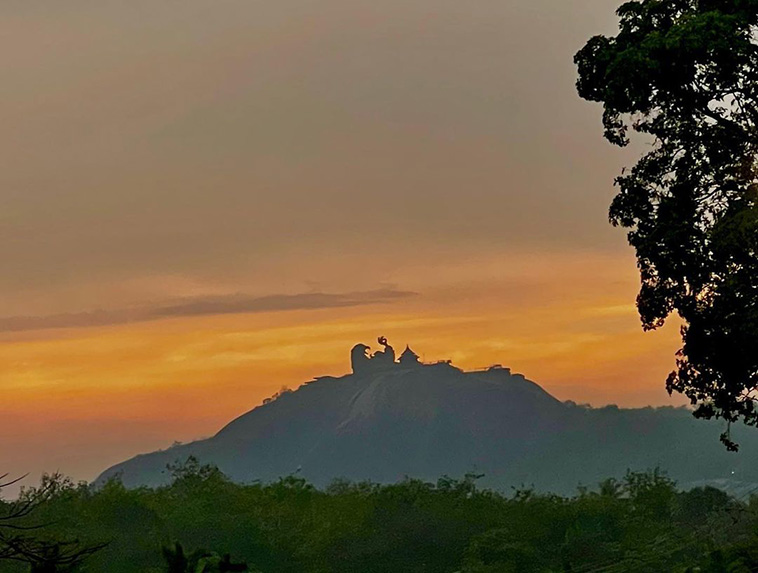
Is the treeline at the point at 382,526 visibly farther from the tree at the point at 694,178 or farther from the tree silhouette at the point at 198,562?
the tree silhouette at the point at 198,562

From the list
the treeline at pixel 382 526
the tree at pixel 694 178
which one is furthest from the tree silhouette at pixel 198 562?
the treeline at pixel 382 526

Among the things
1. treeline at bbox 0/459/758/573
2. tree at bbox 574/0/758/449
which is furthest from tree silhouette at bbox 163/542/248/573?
treeline at bbox 0/459/758/573

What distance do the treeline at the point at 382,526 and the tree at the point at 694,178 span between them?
50092 millimetres

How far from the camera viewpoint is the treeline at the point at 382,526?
82.3 metres

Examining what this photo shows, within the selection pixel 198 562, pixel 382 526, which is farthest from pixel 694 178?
pixel 382 526

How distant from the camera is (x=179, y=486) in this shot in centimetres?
9288

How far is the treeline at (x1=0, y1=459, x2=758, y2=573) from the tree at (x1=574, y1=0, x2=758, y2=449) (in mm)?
50092

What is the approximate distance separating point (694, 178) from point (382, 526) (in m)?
62.6

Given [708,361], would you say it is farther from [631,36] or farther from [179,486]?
[179,486]

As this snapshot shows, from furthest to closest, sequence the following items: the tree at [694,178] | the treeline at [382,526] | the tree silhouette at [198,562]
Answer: the treeline at [382,526] < the tree at [694,178] < the tree silhouette at [198,562]

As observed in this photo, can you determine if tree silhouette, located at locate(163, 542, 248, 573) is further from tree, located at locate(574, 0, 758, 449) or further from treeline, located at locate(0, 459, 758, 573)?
treeline, located at locate(0, 459, 758, 573)

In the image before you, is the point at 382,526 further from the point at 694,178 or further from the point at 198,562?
the point at 198,562

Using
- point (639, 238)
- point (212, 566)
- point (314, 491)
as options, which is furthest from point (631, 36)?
point (314, 491)

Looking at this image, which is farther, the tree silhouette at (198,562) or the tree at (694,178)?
the tree at (694,178)
